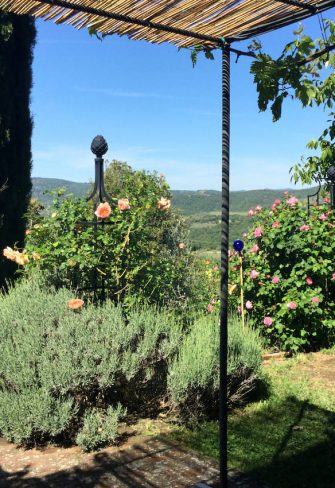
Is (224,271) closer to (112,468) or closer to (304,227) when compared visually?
(112,468)

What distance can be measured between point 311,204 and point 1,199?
560 centimetres

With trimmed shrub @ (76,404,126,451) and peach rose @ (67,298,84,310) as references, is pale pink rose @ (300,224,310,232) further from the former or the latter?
trimmed shrub @ (76,404,126,451)

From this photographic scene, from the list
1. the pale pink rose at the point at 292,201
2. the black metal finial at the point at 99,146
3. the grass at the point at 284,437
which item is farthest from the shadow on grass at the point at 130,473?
the pale pink rose at the point at 292,201

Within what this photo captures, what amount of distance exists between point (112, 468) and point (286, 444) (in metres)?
1.26

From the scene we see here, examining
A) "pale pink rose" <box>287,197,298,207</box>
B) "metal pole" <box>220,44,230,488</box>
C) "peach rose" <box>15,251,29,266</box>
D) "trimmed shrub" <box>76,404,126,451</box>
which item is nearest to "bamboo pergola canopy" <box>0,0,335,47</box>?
"metal pole" <box>220,44,230,488</box>

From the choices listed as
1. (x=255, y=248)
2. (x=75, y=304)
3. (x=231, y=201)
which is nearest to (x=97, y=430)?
(x=75, y=304)

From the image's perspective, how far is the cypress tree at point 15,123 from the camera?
371 inches

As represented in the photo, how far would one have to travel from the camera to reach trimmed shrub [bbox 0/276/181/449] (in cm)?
361

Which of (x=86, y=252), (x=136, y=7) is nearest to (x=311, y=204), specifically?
(x=86, y=252)

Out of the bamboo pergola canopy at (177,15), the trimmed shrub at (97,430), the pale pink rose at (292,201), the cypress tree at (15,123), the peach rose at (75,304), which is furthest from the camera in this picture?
the cypress tree at (15,123)

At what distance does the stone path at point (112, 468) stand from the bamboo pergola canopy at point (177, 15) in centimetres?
250

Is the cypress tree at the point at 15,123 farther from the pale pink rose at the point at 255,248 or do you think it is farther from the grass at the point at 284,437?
the grass at the point at 284,437

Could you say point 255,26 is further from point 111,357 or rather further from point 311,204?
point 311,204

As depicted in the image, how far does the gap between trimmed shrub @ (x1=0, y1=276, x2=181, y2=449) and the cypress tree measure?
5.29 m
